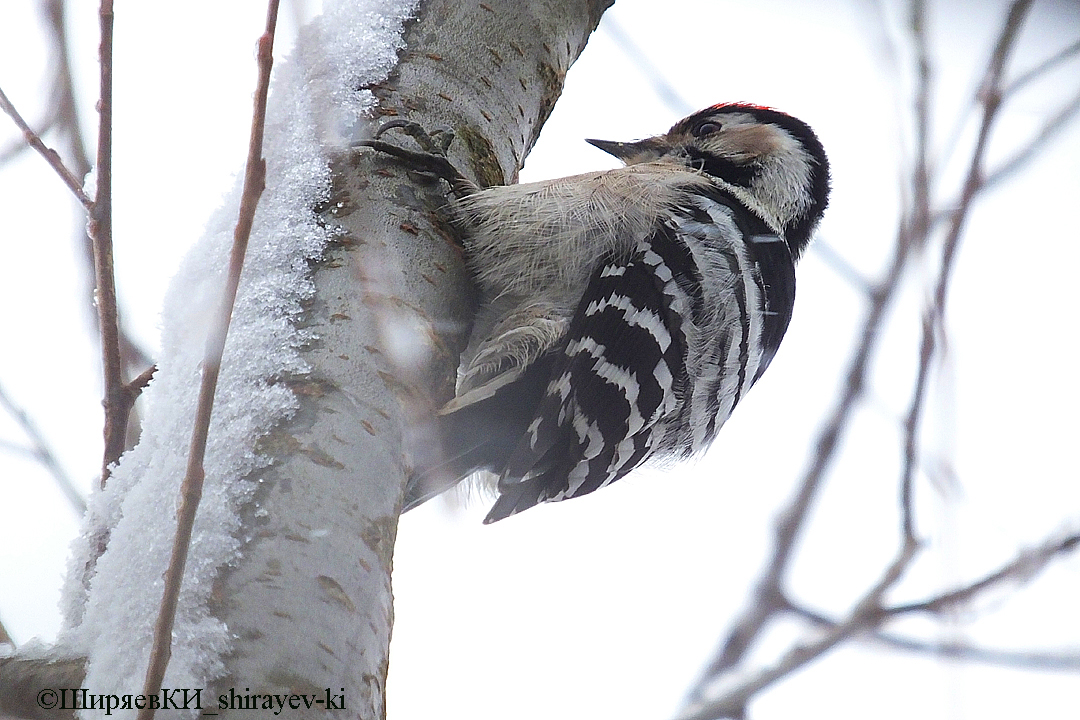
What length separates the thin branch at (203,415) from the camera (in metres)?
0.81

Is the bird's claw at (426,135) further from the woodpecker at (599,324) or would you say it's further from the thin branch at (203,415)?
the thin branch at (203,415)

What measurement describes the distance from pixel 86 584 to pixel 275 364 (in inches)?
12.8

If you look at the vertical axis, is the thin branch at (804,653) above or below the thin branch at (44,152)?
below

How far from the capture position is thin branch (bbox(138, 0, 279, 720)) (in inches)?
32.0

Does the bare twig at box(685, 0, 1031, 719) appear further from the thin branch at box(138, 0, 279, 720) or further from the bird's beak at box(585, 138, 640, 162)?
the bird's beak at box(585, 138, 640, 162)

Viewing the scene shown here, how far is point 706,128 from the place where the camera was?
2.89m

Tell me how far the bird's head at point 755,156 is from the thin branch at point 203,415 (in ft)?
6.43

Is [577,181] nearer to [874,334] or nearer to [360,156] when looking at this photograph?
[360,156]

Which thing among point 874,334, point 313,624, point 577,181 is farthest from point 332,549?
point 577,181

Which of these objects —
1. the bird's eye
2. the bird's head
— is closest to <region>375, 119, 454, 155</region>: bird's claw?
the bird's head

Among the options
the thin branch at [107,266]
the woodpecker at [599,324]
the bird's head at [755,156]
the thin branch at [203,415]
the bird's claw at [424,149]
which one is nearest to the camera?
the thin branch at [203,415]

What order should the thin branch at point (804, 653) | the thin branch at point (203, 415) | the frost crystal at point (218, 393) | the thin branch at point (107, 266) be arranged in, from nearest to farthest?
the thin branch at point (203, 415), the frost crystal at point (218, 393), the thin branch at point (107, 266), the thin branch at point (804, 653)

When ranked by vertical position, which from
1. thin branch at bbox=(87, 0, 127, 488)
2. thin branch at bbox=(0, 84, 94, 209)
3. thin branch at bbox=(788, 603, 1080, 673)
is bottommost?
thin branch at bbox=(788, 603, 1080, 673)

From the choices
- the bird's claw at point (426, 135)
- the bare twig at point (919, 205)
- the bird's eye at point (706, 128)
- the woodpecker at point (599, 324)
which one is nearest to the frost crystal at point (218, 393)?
the bird's claw at point (426, 135)
